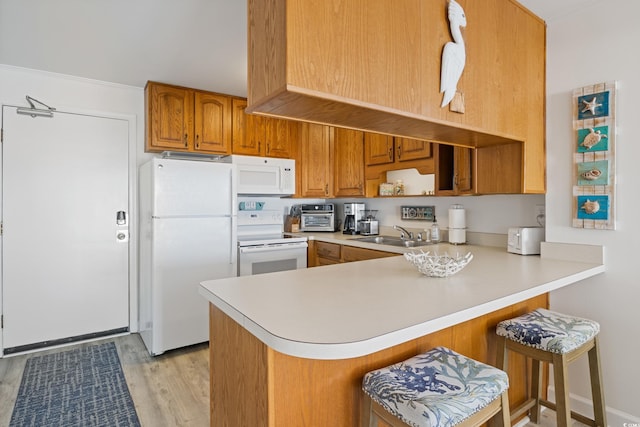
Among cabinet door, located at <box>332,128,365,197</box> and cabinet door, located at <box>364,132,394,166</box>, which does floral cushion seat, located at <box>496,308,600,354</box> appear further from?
cabinet door, located at <box>332,128,365,197</box>

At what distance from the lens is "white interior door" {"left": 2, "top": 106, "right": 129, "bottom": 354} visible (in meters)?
2.74

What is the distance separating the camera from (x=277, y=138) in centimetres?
367

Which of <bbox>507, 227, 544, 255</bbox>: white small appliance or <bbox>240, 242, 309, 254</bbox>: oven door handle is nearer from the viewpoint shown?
<bbox>507, 227, 544, 255</bbox>: white small appliance

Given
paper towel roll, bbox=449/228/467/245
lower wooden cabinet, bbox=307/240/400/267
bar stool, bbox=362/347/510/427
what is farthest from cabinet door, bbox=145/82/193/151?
bar stool, bbox=362/347/510/427

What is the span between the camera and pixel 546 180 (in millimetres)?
1997

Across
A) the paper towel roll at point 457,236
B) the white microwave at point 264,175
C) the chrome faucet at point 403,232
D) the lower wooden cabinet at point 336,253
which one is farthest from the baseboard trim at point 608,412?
the white microwave at point 264,175

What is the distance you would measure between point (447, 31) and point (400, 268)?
1.09 metres

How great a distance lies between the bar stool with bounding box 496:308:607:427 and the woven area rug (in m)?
1.99

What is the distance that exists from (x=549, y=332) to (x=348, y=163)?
2.40 m

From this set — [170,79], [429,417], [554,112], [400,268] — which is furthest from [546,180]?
[170,79]

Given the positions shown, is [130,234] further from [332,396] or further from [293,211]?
[332,396]

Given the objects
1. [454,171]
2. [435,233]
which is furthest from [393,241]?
[454,171]

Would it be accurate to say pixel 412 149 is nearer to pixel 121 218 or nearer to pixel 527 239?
pixel 527 239

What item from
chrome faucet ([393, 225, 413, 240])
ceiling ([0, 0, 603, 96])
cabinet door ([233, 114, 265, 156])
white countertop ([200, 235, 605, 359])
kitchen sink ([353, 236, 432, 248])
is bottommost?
white countertop ([200, 235, 605, 359])
